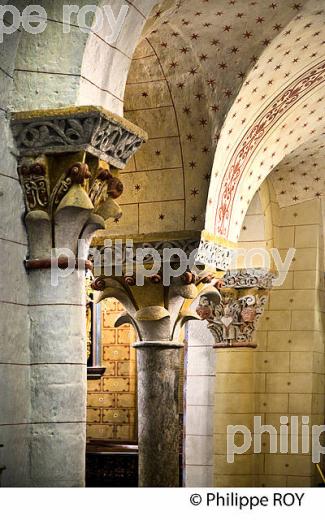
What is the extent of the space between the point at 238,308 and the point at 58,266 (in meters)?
4.88

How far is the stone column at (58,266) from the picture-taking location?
5.02 m

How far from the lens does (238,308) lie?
984 cm

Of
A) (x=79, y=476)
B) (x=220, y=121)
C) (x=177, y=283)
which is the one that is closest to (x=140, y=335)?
(x=177, y=283)

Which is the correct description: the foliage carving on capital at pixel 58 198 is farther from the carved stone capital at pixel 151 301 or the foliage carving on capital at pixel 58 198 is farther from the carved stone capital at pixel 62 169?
the carved stone capital at pixel 151 301

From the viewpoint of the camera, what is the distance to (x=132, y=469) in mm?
10891

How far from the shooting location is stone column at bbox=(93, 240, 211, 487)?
774 cm

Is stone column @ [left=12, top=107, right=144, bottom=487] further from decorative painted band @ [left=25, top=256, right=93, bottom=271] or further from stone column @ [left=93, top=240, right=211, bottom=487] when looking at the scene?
stone column @ [left=93, top=240, right=211, bottom=487]

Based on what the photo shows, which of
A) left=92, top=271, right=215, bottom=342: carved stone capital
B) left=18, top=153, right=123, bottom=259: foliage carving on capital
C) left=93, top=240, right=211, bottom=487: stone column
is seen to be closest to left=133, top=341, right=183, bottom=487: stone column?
left=93, top=240, right=211, bottom=487: stone column

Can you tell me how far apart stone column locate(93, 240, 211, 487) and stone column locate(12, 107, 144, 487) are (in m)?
2.53

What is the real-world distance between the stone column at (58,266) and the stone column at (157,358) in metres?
2.53

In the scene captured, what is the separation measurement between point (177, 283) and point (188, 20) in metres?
1.83

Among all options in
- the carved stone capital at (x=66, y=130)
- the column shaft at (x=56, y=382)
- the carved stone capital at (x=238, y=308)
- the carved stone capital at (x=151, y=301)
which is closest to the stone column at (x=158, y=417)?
→ the carved stone capital at (x=151, y=301)

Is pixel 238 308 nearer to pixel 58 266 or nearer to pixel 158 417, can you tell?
pixel 158 417

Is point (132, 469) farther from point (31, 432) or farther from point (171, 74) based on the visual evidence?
point (31, 432)
